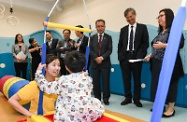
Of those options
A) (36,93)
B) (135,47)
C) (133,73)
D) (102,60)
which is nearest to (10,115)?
(36,93)

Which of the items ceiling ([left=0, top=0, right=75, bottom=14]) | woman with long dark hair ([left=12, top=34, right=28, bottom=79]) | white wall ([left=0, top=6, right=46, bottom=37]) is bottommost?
woman with long dark hair ([left=12, top=34, right=28, bottom=79])

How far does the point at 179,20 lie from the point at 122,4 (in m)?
3.44

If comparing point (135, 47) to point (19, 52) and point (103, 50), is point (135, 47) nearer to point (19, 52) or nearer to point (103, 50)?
point (103, 50)

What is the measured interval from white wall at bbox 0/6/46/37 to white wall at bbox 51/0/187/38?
36.1 inches

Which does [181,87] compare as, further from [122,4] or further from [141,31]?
[122,4]

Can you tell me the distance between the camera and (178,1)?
2.84 metres

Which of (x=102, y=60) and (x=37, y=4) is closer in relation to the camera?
(x=102, y=60)

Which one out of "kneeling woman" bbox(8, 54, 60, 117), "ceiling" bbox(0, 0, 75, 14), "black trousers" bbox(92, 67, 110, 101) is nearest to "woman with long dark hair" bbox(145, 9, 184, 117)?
"black trousers" bbox(92, 67, 110, 101)

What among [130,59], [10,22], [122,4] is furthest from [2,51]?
[130,59]

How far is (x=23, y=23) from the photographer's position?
5.91m

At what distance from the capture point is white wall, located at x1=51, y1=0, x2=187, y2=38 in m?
3.17

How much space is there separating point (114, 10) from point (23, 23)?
10.6 ft

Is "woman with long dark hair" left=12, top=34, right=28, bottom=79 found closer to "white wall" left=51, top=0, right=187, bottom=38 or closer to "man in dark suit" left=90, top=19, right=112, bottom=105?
"white wall" left=51, top=0, right=187, bottom=38

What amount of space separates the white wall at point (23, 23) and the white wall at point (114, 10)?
92 cm
